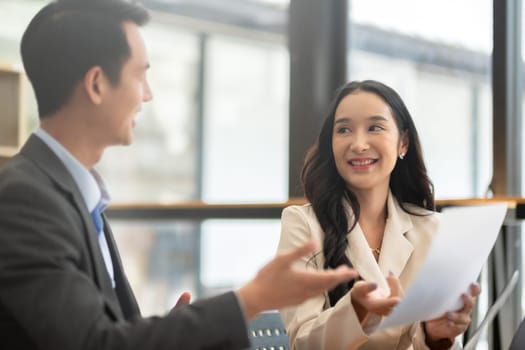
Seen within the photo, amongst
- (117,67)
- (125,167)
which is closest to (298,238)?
(117,67)

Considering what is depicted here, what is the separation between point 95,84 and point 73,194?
0.51 feet

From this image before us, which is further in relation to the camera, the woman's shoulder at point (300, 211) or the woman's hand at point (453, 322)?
the woman's shoulder at point (300, 211)

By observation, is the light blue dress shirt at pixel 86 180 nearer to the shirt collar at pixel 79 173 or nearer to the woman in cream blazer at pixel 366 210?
the shirt collar at pixel 79 173

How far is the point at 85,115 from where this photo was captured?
105 cm

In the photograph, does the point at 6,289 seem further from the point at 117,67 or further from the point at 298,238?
the point at 298,238

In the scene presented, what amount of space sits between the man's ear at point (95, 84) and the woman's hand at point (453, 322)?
76 cm

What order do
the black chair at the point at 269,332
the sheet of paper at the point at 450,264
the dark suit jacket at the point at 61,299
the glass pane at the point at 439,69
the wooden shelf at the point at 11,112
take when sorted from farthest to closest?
the wooden shelf at the point at 11,112 → the glass pane at the point at 439,69 → the black chair at the point at 269,332 → the sheet of paper at the point at 450,264 → the dark suit jacket at the point at 61,299

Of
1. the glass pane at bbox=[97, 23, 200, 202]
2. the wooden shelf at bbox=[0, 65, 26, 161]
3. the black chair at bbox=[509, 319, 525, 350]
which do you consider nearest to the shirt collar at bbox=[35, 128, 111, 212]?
the black chair at bbox=[509, 319, 525, 350]

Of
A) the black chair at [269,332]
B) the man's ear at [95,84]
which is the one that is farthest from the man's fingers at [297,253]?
the black chair at [269,332]

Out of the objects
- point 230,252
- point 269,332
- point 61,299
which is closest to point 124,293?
point 61,299

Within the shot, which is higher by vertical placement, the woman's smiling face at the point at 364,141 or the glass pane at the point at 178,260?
the woman's smiling face at the point at 364,141

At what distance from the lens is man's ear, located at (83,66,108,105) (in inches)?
41.3

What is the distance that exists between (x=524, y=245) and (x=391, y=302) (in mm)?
1863

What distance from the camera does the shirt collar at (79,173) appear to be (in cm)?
107
